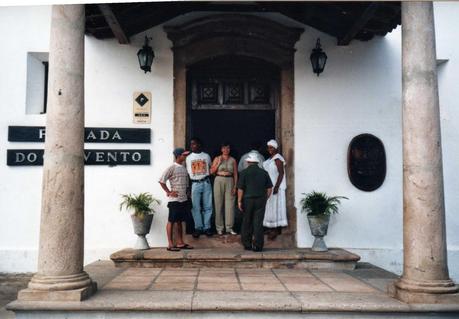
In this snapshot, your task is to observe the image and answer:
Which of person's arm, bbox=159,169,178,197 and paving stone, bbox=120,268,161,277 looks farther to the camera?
person's arm, bbox=159,169,178,197

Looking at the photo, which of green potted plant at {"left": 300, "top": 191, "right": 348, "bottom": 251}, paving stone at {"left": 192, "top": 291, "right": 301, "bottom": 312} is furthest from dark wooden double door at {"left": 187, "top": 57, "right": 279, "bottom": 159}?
paving stone at {"left": 192, "top": 291, "right": 301, "bottom": 312}

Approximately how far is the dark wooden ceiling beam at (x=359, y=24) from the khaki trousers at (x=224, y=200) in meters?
3.27

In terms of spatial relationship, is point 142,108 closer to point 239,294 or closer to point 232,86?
point 232,86

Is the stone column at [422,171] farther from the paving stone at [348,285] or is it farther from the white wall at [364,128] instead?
the white wall at [364,128]

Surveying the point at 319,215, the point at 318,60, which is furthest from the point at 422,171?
the point at 318,60

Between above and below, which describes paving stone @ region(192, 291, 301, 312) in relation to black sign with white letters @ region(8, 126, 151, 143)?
below

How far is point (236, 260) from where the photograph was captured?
7.20 m

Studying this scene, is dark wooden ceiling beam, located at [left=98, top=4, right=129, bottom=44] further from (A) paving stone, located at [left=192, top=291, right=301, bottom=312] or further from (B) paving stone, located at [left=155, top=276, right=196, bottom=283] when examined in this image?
A: (A) paving stone, located at [left=192, top=291, right=301, bottom=312]

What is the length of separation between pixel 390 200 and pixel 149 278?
4.65 meters

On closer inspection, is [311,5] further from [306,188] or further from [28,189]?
[28,189]

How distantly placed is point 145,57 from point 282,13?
2632 millimetres

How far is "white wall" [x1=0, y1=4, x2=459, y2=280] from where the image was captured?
812 cm

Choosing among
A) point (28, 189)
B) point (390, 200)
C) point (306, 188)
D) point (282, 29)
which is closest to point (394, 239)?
point (390, 200)

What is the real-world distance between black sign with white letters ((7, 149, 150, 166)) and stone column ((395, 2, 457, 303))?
4.70 metres
